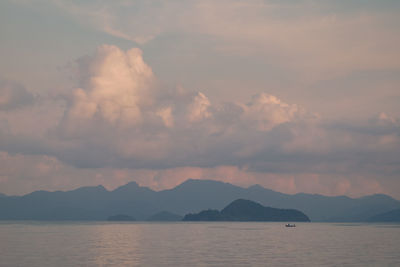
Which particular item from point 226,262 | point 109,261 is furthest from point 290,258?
point 109,261

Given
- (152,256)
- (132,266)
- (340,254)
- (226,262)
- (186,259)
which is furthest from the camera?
(340,254)

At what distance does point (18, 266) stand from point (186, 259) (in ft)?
117

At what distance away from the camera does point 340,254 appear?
122 meters

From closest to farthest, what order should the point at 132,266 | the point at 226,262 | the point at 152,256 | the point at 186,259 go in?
1. the point at 132,266
2. the point at 226,262
3. the point at 186,259
4. the point at 152,256

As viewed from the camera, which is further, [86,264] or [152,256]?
[152,256]

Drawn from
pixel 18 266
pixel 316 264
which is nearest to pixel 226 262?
pixel 316 264

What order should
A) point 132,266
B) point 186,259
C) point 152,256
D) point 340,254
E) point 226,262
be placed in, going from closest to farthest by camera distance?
point 132,266, point 226,262, point 186,259, point 152,256, point 340,254

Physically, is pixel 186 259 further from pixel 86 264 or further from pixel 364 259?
pixel 364 259

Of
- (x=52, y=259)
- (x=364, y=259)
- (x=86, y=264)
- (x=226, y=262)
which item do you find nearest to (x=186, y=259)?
(x=226, y=262)

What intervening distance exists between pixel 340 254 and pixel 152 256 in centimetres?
4881

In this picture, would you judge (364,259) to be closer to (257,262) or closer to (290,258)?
(290,258)

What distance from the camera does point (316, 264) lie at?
97875mm

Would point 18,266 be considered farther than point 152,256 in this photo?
No

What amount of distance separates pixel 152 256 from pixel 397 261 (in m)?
56.5
